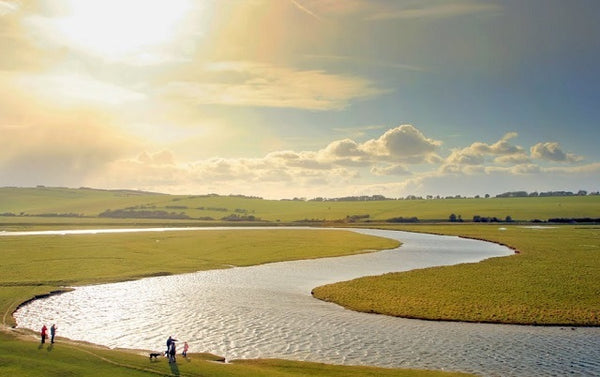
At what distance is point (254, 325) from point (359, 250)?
86093 mm

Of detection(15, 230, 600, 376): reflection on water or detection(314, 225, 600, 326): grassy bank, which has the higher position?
detection(314, 225, 600, 326): grassy bank

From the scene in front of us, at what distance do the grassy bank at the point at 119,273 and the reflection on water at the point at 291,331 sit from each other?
375cm

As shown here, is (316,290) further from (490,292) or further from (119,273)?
(119,273)

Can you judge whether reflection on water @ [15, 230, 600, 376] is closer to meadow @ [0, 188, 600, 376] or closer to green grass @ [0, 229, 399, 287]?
meadow @ [0, 188, 600, 376]

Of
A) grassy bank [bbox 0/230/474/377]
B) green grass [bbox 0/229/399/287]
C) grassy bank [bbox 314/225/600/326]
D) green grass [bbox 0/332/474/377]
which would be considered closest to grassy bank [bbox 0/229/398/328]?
green grass [bbox 0/229/399/287]

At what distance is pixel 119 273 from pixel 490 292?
63468 millimetres

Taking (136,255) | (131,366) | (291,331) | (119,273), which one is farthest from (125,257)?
(131,366)

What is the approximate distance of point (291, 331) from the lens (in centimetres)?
5381

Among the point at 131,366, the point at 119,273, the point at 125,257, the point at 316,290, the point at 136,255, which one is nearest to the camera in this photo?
the point at 131,366

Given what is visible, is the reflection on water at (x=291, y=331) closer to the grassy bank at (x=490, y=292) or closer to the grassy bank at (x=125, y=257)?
the grassy bank at (x=490, y=292)

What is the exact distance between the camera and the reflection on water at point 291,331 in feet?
A: 146

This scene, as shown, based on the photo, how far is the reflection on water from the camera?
1750 inches

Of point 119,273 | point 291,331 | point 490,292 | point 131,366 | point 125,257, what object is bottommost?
point 119,273

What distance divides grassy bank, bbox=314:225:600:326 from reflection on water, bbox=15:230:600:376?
126 inches
